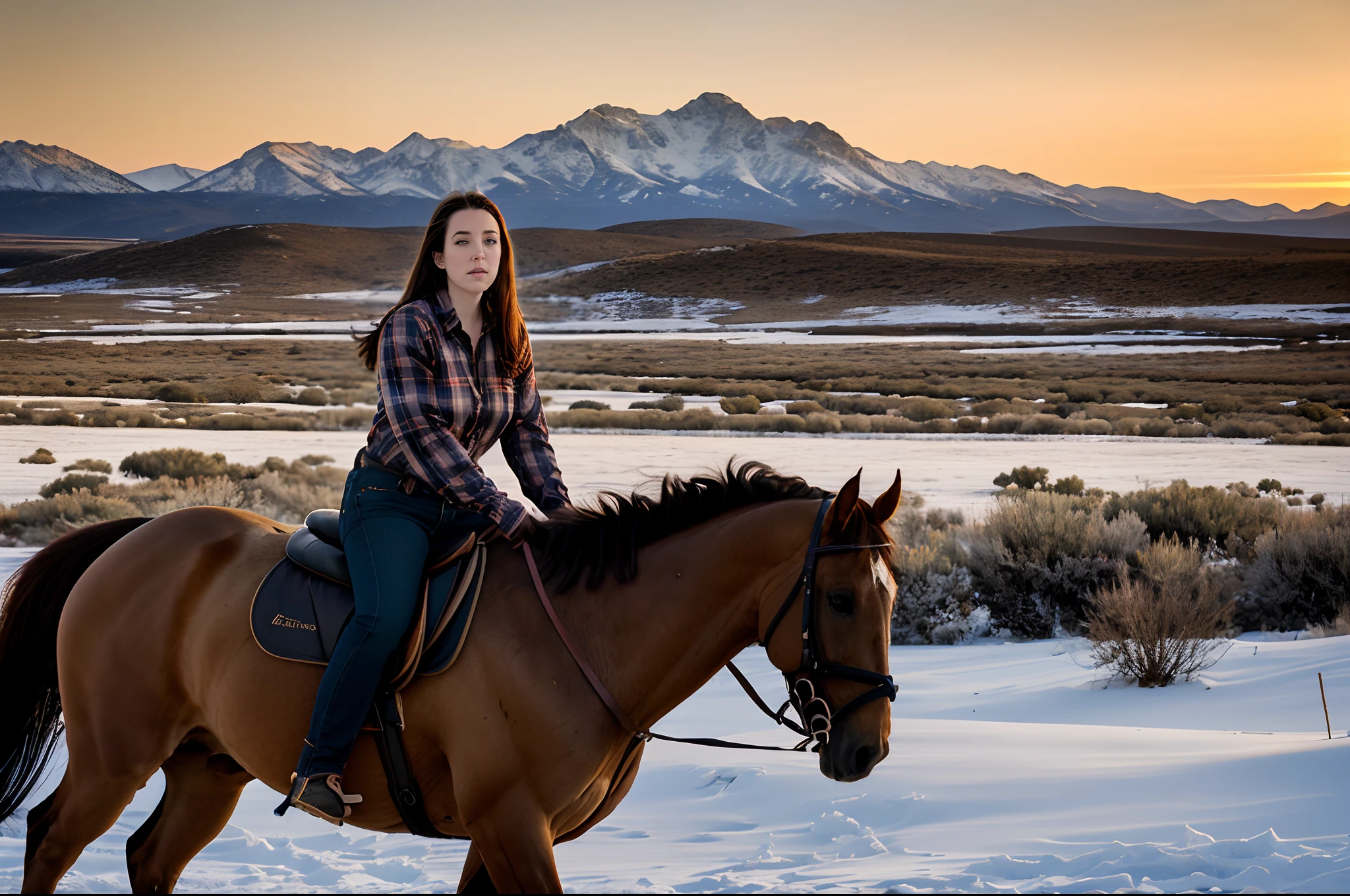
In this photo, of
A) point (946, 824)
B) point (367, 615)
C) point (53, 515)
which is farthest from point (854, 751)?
point (53, 515)

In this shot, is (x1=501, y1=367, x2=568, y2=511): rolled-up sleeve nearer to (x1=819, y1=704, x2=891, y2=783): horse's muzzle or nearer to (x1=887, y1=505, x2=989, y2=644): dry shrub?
(x1=819, y1=704, x2=891, y2=783): horse's muzzle

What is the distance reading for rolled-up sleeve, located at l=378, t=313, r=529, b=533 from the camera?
2.56 metres

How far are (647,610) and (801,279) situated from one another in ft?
264

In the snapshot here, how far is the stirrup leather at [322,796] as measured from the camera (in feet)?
8.15

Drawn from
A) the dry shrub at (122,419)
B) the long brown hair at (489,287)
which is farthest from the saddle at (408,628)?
the dry shrub at (122,419)

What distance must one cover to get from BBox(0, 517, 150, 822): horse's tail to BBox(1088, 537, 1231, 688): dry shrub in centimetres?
688

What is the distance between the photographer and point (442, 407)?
105 inches

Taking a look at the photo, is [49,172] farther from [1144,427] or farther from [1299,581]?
[1299,581]

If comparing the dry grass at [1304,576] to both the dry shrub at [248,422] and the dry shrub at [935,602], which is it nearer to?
the dry shrub at [935,602]

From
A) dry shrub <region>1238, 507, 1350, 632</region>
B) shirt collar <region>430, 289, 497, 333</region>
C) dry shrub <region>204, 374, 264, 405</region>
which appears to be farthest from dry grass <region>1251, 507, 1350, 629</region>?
dry shrub <region>204, 374, 264, 405</region>

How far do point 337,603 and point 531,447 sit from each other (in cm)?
71

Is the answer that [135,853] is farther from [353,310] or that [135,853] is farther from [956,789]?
[353,310]

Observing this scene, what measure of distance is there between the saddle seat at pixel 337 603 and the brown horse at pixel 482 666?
51 millimetres

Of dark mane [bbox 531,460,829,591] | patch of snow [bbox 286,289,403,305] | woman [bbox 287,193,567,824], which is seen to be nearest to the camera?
woman [bbox 287,193,567,824]
